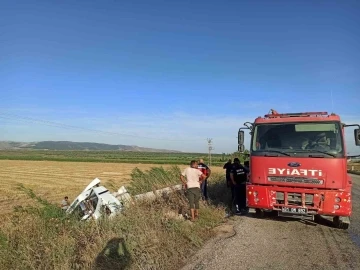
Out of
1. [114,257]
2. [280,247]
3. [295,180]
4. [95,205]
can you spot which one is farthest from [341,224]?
[95,205]

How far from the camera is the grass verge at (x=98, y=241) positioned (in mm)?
5316

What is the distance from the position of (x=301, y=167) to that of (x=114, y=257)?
206 inches

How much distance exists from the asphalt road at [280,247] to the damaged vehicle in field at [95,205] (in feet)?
9.72

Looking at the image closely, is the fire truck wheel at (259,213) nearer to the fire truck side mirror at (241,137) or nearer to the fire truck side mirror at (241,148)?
the fire truck side mirror at (241,148)

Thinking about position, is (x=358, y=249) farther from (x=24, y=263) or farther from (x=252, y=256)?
(x=24, y=263)

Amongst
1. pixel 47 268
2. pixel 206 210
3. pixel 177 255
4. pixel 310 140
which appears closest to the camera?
pixel 47 268

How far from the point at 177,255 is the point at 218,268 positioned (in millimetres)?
835

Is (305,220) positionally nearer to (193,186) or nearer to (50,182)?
→ (193,186)

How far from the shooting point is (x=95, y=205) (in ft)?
31.3

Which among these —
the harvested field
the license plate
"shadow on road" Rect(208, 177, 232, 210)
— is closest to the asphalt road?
the license plate

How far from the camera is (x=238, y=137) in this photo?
9758 millimetres

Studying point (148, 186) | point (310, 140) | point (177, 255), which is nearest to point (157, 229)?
point (177, 255)

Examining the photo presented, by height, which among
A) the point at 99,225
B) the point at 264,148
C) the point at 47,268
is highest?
the point at 264,148

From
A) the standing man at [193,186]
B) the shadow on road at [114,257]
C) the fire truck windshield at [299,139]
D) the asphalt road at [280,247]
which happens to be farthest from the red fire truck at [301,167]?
the shadow on road at [114,257]
